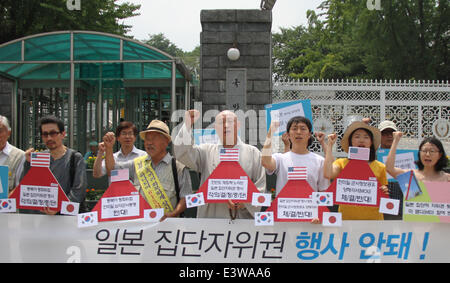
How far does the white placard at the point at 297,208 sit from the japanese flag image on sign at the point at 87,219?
4.87 ft

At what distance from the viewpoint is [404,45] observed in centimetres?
1872

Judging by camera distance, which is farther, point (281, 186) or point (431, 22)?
point (431, 22)

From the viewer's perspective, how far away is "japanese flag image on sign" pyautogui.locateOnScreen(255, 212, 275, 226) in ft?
9.90

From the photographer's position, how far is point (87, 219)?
3111 mm

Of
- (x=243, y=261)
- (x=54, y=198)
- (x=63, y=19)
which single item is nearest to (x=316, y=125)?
(x=243, y=261)

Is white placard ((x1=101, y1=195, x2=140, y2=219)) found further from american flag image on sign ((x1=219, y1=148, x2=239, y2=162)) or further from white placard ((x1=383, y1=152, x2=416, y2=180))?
white placard ((x1=383, y1=152, x2=416, y2=180))

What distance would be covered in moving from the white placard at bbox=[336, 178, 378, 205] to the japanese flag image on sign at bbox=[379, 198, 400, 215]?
0.27 ft

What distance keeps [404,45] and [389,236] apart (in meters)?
18.1

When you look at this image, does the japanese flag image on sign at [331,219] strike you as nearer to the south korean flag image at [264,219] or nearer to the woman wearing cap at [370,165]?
the woman wearing cap at [370,165]

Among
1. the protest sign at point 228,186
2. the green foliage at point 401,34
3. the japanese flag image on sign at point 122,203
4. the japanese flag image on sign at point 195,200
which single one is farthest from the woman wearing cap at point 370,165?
the green foliage at point 401,34

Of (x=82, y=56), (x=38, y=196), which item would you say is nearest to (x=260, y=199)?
(x=38, y=196)

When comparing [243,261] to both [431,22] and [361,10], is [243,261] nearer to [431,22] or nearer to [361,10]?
[361,10]
